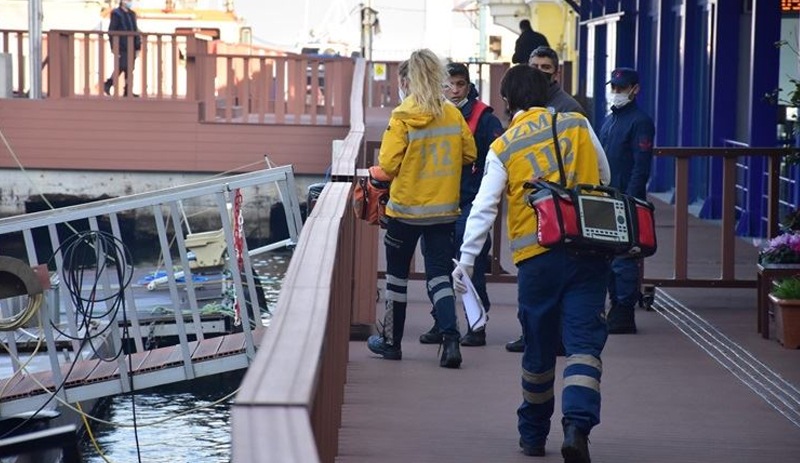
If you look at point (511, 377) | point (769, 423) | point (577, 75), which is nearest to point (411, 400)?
point (511, 377)

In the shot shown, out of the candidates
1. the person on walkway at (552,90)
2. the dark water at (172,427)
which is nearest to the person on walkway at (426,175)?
the person on walkway at (552,90)

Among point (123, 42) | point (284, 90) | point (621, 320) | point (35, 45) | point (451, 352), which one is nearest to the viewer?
point (451, 352)

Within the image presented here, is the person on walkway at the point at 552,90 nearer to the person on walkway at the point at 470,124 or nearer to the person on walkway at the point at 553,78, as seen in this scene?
the person on walkway at the point at 553,78

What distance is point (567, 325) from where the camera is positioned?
5785 mm

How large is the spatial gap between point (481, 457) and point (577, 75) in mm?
23445

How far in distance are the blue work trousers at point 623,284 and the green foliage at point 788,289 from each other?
82 centimetres

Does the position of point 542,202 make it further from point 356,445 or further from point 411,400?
point 411,400

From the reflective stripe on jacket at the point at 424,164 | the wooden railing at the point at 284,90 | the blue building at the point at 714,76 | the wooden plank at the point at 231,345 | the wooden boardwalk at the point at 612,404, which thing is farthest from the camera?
the wooden railing at the point at 284,90

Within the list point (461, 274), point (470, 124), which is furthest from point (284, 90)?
point (461, 274)

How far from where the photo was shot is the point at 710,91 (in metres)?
16.6

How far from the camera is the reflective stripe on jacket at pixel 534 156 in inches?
234

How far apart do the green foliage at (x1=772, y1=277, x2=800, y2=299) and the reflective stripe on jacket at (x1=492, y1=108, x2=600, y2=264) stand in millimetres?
2748

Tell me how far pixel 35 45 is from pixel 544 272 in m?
16.8

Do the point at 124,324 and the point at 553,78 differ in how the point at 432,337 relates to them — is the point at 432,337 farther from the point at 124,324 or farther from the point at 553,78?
the point at 124,324
